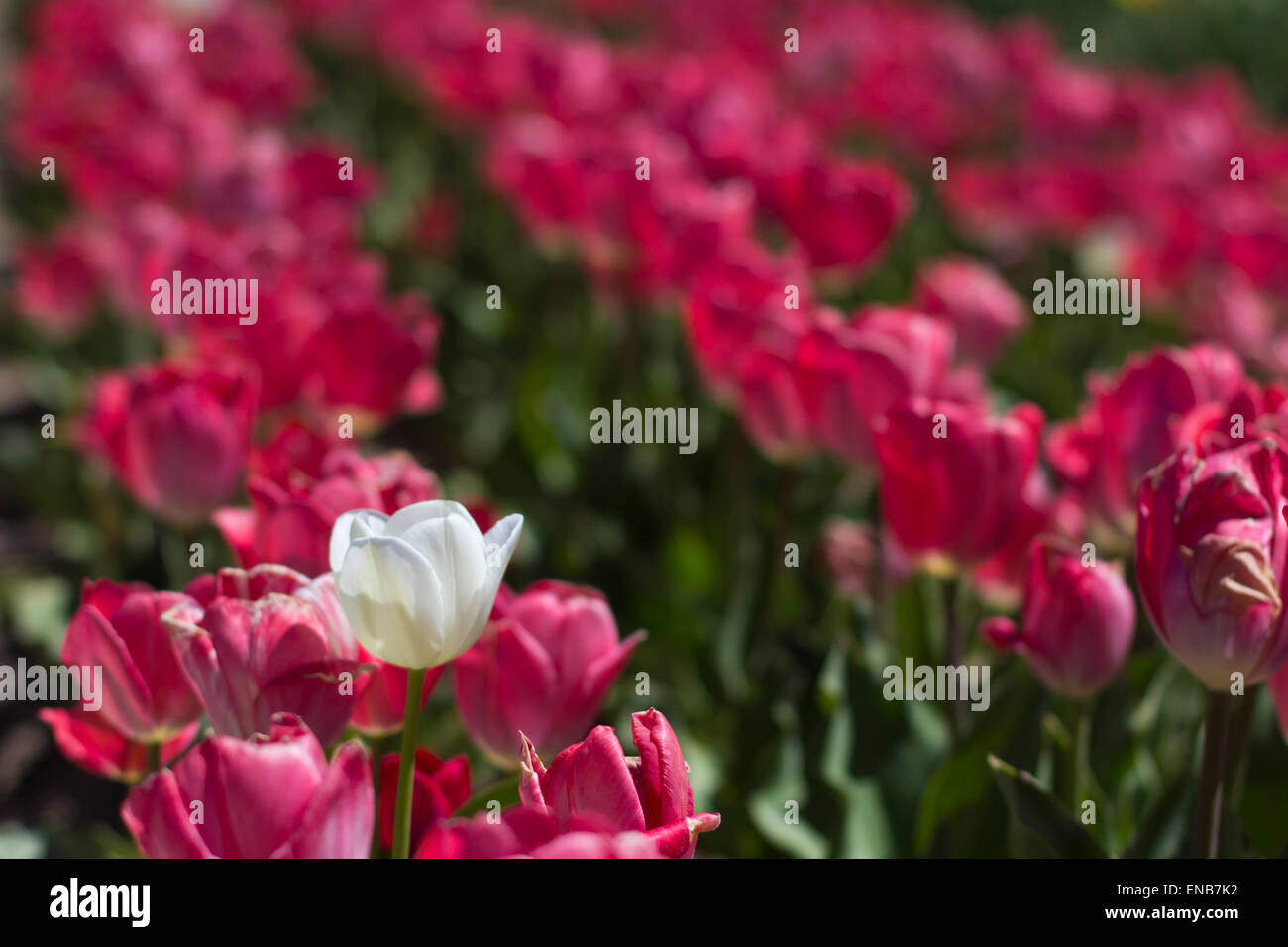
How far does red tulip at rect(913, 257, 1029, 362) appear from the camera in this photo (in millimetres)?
2025

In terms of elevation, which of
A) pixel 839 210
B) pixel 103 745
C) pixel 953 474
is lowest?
pixel 103 745

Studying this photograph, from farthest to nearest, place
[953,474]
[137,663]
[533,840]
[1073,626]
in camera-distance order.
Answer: [953,474] < [1073,626] < [137,663] < [533,840]

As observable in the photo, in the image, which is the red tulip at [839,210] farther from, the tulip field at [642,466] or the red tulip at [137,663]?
the red tulip at [137,663]

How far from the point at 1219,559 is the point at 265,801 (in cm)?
59

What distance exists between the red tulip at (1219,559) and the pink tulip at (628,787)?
35 centimetres

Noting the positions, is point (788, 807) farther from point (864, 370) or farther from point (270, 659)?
point (270, 659)

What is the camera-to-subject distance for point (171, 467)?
1376 mm

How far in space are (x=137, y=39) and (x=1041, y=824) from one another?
309 cm

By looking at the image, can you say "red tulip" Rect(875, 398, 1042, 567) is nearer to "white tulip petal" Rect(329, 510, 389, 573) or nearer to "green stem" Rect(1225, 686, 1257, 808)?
"green stem" Rect(1225, 686, 1257, 808)

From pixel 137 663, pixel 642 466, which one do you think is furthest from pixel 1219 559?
pixel 642 466

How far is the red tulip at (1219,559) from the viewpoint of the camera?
2.78 feet

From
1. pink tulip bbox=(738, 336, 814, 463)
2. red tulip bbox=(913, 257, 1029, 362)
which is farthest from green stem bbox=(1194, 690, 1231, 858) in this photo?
red tulip bbox=(913, 257, 1029, 362)

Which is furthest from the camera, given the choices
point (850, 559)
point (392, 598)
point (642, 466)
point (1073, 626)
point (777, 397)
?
point (642, 466)

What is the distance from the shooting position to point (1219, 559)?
851mm
